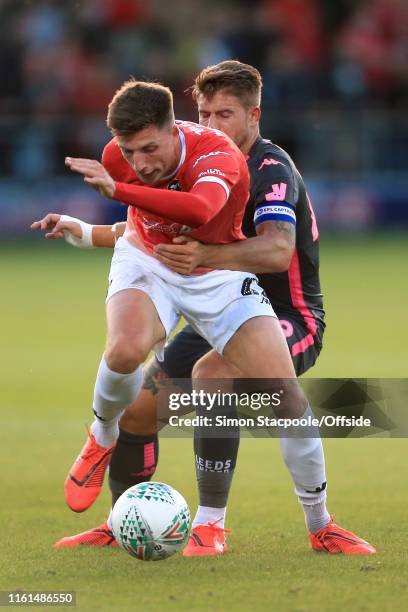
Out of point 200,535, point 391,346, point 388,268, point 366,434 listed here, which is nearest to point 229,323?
point 200,535

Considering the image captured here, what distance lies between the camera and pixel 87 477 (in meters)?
5.84

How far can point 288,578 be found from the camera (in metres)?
5.05

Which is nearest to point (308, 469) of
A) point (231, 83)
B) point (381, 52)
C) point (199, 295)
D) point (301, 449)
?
point (301, 449)

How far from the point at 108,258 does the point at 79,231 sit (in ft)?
42.2

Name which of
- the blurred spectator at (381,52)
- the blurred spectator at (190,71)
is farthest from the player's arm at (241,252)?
the blurred spectator at (381,52)

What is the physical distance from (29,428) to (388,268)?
31.0 ft

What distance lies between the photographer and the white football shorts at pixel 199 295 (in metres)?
5.60

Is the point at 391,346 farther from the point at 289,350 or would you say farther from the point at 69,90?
the point at 69,90

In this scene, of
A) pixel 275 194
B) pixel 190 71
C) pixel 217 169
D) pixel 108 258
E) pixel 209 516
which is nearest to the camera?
pixel 217 169

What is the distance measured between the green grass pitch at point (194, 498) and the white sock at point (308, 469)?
0.18 m

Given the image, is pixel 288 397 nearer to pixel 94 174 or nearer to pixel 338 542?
pixel 338 542

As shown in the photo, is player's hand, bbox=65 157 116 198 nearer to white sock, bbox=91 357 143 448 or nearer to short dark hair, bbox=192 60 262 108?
white sock, bbox=91 357 143 448

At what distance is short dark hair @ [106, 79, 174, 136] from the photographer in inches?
208

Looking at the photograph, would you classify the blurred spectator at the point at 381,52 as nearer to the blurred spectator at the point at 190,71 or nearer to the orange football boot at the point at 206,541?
the blurred spectator at the point at 190,71
